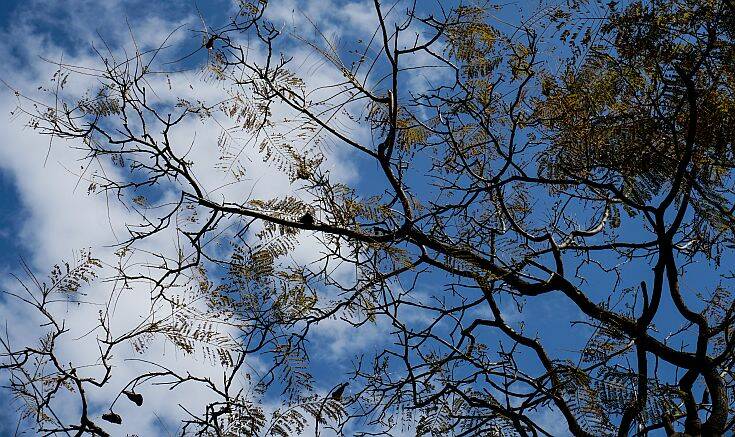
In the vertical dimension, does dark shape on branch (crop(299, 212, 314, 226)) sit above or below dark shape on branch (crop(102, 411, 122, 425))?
above

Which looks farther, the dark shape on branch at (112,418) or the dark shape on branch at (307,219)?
the dark shape on branch at (307,219)

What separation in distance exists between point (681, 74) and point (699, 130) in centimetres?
58

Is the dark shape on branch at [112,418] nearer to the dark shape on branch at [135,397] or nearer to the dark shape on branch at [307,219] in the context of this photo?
the dark shape on branch at [135,397]

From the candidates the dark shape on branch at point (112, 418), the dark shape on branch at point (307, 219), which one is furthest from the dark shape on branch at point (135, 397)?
the dark shape on branch at point (307, 219)

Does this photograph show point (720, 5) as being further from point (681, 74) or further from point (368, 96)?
point (368, 96)

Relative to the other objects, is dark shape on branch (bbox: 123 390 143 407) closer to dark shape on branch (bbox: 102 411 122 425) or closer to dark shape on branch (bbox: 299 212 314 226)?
dark shape on branch (bbox: 102 411 122 425)

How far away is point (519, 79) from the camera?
167 inches

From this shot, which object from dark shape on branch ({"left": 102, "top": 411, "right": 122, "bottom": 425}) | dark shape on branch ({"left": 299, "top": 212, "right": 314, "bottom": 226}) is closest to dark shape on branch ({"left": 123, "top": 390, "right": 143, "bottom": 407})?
dark shape on branch ({"left": 102, "top": 411, "right": 122, "bottom": 425})

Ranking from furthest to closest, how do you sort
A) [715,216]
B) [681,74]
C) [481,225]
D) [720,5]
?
1. [481,225]
2. [715,216]
3. [720,5]
4. [681,74]

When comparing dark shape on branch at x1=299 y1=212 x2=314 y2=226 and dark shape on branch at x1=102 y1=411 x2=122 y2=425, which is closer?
dark shape on branch at x1=102 y1=411 x2=122 y2=425

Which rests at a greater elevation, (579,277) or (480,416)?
(579,277)

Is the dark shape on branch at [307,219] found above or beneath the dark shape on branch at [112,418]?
above

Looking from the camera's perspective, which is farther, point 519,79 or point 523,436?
point 519,79

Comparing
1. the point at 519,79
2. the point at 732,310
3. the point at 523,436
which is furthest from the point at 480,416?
the point at 519,79
